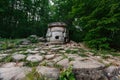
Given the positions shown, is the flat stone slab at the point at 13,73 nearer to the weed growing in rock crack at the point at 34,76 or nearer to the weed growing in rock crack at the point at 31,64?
the weed growing in rock crack at the point at 34,76

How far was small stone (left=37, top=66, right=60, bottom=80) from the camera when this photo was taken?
3161 millimetres

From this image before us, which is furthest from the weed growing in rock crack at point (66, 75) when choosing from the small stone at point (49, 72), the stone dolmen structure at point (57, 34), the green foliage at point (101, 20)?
the stone dolmen structure at point (57, 34)

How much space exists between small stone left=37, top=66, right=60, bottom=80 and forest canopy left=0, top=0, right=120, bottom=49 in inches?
161

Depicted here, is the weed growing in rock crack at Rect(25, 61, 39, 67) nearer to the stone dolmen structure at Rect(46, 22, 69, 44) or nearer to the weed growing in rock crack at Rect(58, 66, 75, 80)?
the weed growing in rock crack at Rect(58, 66, 75, 80)

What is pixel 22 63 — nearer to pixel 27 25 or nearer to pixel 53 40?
pixel 53 40

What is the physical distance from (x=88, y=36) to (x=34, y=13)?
9581 millimetres

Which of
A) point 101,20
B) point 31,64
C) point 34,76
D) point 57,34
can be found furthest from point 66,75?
point 57,34

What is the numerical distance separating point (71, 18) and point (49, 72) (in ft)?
32.7

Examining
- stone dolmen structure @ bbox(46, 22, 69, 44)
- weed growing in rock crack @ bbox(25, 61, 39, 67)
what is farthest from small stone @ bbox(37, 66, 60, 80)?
stone dolmen structure @ bbox(46, 22, 69, 44)

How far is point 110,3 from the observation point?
7.21 m

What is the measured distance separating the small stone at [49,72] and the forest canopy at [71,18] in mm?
4086

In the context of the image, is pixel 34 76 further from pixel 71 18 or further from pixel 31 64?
pixel 71 18

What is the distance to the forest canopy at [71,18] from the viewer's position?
23.5 ft

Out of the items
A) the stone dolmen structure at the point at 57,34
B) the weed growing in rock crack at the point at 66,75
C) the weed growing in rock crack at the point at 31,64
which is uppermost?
the stone dolmen structure at the point at 57,34
